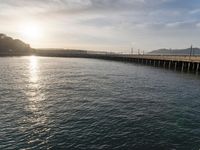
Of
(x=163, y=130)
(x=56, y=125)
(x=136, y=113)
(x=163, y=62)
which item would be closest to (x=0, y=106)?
(x=56, y=125)

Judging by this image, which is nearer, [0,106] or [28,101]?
[0,106]

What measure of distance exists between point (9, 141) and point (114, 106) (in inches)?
512

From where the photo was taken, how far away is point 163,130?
1883 cm

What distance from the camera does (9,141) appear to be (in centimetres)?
1588

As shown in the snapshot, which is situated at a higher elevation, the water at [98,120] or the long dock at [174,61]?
the long dock at [174,61]

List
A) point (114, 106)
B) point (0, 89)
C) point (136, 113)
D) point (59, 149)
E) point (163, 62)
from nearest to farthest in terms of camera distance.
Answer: point (59, 149), point (136, 113), point (114, 106), point (0, 89), point (163, 62)

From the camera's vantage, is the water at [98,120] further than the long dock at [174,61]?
No

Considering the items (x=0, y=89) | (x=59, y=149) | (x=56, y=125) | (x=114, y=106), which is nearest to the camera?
(x=59, y=149)

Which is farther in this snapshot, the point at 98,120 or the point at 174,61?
the point at 174,61

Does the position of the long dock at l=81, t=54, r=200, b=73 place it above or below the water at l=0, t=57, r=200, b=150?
above

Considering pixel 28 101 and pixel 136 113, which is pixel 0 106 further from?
pixel 136 113

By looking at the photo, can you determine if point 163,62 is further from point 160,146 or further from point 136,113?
point 160,146

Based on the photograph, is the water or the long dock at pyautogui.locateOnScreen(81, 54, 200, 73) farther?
the long dock at pyautogui.locateOnScreen(81, 54, 200, 73)

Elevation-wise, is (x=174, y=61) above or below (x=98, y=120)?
above
